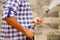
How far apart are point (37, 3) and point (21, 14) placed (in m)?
0.98

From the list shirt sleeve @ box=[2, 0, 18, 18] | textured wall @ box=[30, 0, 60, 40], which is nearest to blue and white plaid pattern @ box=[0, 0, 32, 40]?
shirt sleeve @ box=[2, 0, 18, 18]

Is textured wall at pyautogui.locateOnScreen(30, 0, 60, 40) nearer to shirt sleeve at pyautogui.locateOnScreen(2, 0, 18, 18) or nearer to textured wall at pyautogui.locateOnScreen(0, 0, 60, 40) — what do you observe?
textured wall at pyautogui.locateOnScreen(0, 0, 60, 40)

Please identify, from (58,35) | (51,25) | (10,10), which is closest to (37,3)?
(51,25)

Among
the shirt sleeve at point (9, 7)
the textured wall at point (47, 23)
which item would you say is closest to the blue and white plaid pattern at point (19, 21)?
the shirt sleeve at point (9, 7)

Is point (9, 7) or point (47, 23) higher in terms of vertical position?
point (9, 7)

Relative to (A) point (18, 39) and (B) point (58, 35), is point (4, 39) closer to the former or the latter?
(A) point (18, 39)

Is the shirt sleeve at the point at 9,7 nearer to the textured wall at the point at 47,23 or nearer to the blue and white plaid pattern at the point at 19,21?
the blue and white plaid pattern at the point at 19,21

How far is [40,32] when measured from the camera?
2088mm

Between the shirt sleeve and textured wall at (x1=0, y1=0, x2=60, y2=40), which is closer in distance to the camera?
the shirt sleeve

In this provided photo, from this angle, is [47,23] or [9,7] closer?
[9,7]

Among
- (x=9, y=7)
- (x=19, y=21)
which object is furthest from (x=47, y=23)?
(x=9, y=7)

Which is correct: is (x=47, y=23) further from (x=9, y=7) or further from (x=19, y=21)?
(x=9, y=7)

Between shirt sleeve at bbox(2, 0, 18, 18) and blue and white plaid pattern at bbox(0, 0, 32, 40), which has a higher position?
shirt sleeve at bbox(2, 0, 18, 18)

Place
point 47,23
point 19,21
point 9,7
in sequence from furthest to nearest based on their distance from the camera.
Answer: point 47,23 → point 19,21 → point 9,7
